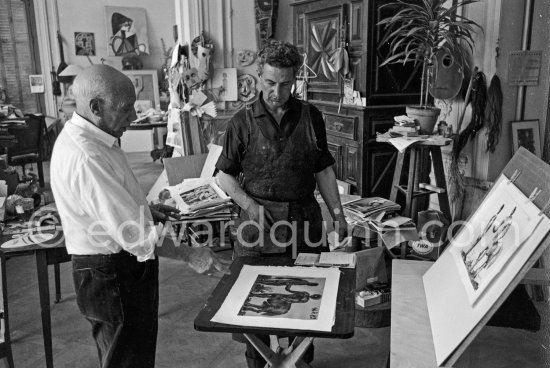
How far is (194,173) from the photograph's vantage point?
15.0ft

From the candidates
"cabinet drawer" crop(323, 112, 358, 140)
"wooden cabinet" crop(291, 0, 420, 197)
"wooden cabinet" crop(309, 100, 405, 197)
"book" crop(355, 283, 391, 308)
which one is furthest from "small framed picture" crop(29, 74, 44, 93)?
"book" crop(355, 283, 391, 308)

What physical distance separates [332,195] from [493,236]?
1249mm

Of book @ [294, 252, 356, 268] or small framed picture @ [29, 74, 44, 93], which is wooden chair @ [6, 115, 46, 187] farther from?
book @ [294, 252, 356, 268]

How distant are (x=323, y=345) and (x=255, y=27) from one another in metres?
3.69

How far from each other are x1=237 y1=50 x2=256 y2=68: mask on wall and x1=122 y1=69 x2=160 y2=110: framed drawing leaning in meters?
4.31

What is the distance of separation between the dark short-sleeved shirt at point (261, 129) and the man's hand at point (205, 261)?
741 millimetres

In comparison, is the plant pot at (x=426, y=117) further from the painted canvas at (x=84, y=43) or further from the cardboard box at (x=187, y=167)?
the painted canvas at (x=84, y=43)

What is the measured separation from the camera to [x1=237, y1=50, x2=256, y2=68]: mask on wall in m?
5.49

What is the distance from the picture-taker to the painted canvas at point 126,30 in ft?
30.3

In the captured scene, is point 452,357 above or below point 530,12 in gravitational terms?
below

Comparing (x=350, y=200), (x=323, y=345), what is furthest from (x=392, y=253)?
(x=323, y=345)

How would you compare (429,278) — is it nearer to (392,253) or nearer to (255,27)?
(392,253)

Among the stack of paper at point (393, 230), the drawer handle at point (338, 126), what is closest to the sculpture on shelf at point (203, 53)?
the drawer handle at point (338, 126)

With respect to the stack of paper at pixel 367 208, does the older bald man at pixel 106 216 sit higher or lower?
higher
